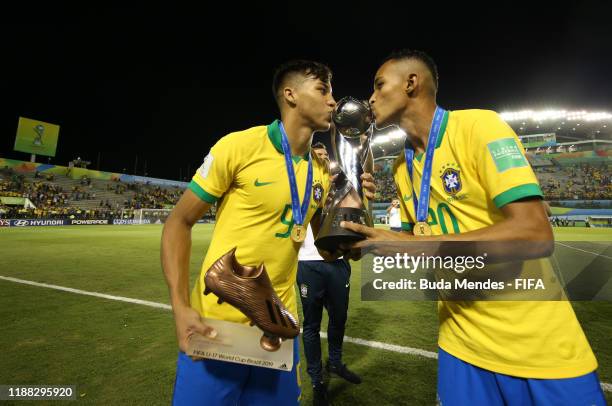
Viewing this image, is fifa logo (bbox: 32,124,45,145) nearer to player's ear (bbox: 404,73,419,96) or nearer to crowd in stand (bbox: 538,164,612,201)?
player's ear (bbox: 404,73,419,96)

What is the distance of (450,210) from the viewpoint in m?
1.60

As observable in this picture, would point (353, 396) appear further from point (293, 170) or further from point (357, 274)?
point (357, 274)

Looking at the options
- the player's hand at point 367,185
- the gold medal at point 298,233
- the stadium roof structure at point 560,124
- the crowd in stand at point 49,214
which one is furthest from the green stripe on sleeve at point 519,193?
the stadium roof structure at point 560,124

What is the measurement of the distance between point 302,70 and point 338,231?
4.09 ft

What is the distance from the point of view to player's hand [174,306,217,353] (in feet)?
4.53

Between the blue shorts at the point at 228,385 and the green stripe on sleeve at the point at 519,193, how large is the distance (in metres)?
1.35

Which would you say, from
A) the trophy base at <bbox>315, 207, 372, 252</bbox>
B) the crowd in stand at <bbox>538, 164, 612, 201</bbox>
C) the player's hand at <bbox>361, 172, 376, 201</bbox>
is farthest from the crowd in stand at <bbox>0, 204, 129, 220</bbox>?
the crowd in stand at <bbox>538, 164, 612, 201</bbox>

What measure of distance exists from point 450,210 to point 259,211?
38.0 inches

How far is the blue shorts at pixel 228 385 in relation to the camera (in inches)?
62.2

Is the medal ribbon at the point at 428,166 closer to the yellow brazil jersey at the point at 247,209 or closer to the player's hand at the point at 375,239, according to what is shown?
the player's hand at the point at 375,239

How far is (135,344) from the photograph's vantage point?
13.4ft

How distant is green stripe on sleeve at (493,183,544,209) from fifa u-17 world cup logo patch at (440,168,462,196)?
294 mm

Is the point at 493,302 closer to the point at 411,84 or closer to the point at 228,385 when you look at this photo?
the point at 411,84

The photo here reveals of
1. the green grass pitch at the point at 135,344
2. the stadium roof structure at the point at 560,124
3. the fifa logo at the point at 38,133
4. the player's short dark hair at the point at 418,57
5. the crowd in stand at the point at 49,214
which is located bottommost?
the green grass pitch at the point at 135,344
